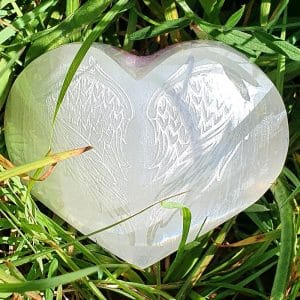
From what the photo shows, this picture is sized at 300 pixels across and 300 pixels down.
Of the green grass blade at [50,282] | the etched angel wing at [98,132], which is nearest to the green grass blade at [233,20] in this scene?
the etched angel wing at [98,132]

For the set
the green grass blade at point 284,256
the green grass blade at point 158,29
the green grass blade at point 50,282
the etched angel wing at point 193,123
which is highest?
the green grass blade at point 158,29

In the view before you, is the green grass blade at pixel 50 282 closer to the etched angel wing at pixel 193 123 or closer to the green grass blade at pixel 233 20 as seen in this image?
the etched angel wing at pixel 193 123

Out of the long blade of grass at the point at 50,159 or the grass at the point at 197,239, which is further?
the grass at the point at 197,239

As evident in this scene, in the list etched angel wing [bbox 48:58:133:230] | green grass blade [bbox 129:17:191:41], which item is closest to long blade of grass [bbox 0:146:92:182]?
etched angel wing [bbox 48:58:133:230]

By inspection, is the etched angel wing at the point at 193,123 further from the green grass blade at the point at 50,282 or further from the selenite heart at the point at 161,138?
the green grass blade at the point at 50,282

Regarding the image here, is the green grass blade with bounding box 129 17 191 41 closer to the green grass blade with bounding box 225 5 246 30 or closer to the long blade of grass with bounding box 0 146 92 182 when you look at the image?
the green grass blade with bounding box 225 5 246 30

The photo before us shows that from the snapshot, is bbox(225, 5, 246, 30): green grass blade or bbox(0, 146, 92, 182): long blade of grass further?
bbox(225, 5, 246, 30): green grass blade

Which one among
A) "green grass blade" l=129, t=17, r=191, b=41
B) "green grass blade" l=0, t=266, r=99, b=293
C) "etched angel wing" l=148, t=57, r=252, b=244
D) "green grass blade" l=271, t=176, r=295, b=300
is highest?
"green grass blade" l=129, t=17, r=191, b=41

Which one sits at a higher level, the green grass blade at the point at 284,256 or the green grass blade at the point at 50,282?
the green grass blade at the point at 50,282

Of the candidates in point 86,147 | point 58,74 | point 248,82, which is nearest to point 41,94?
point 58,74
